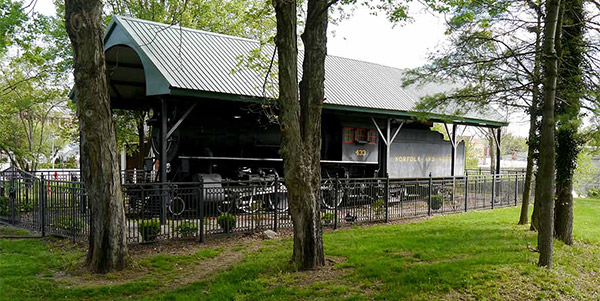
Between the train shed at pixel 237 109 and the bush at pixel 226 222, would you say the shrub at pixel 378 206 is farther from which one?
the bush at pixel 226 222

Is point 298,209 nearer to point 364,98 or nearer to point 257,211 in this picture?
point 257,211

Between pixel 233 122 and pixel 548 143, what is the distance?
9.32 meters

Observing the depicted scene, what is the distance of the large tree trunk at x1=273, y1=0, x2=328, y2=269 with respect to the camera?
681 centimetres

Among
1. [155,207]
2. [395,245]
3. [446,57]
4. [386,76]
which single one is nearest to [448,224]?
[395,245]

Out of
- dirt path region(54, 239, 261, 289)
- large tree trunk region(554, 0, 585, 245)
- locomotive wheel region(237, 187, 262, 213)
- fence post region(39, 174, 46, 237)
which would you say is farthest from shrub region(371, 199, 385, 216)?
fence post region(39, 174, 46, 237)

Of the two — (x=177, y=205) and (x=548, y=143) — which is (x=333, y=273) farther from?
(x=177, y=205)

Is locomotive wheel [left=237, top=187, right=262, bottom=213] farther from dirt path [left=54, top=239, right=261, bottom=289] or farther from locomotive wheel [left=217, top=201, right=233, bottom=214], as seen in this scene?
dirt path [left=54, top=239, right=261, bottom=289]

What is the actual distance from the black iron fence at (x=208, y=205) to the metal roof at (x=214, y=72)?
247 centimetres

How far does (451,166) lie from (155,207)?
46.8 feet

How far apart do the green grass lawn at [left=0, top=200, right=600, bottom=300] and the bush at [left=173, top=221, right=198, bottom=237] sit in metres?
0.78

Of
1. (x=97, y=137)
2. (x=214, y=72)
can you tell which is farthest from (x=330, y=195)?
(x=97, y=137)

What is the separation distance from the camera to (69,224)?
31.0 ft

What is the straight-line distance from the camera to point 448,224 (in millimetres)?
12234

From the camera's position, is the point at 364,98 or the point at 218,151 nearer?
the point at 218,151
